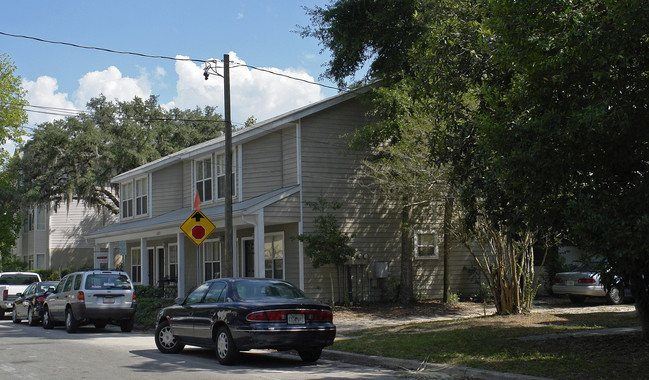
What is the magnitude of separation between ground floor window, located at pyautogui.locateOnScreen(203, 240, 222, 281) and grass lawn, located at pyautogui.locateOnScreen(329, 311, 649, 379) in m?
11.9

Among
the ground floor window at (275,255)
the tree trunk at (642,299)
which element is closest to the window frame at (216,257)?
the ground floor window at (275,255)

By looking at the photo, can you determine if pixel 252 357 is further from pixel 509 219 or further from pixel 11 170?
pixel 11 170

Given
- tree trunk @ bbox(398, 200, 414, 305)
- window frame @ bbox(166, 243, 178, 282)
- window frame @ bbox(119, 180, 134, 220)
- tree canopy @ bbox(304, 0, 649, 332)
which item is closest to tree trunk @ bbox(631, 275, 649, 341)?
tree canopy @ bbox(304, 0, 649, 332)

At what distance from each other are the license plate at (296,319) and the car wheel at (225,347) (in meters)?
1.01

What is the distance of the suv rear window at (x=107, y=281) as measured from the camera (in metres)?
18.1

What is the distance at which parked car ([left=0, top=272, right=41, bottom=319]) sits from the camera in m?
24.3

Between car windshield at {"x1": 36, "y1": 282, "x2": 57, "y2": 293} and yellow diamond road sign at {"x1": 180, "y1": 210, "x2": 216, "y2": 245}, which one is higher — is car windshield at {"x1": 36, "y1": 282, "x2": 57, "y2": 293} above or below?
below

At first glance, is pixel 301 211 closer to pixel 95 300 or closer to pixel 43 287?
pixel 95 300

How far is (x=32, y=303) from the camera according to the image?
21.0m

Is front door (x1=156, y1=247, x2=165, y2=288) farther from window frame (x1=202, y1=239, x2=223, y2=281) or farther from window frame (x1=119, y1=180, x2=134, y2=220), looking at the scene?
window frame (x1=202, y1=239, x2=223, y2=281)

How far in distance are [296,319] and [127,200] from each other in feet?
78.6

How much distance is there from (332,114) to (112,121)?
92.0 feet

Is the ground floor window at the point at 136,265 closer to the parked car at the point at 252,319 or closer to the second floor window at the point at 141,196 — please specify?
the second floor window at the point at 141,196

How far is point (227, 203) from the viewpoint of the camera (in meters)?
17.4
